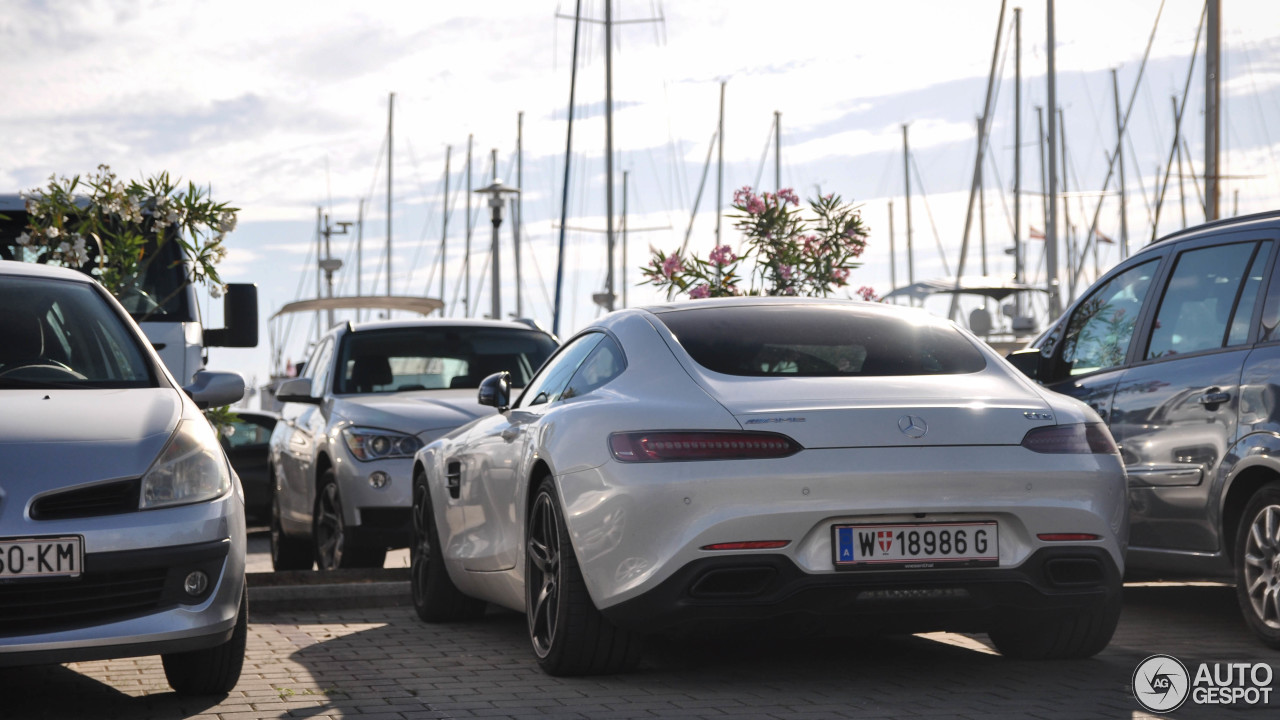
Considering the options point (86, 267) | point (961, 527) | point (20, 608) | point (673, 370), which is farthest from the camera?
point (86, 267)

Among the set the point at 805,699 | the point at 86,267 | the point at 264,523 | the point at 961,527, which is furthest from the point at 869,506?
the point at 264,523

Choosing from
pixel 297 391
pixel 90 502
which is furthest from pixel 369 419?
pixel 90 502

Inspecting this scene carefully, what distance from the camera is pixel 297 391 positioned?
1123 centimetres

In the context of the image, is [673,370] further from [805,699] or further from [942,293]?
[942,293]

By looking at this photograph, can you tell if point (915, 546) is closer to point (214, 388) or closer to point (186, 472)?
point (186, 472)

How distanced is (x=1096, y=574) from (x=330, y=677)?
Result: 2.92m

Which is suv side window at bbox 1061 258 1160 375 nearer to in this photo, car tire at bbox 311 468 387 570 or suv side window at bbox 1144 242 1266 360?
suv side window at bbox 1144 242 1266 360

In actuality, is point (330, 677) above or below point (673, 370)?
below

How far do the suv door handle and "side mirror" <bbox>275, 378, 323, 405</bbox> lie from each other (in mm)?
6238

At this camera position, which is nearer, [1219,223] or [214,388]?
[214,388]

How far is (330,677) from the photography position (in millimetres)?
6363

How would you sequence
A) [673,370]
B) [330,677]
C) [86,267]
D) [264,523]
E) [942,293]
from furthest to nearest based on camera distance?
1. [942,293]
2. [264,523]
3. [86,267]
4. [330,677]
5. [673,370]

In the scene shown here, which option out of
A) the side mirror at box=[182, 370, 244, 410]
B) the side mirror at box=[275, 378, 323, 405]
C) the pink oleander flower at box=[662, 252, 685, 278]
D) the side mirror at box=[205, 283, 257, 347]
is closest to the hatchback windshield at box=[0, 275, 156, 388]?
the side mirror at box=[182, 370, 244, 410]

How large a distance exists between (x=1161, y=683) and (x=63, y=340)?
435 centimetres
